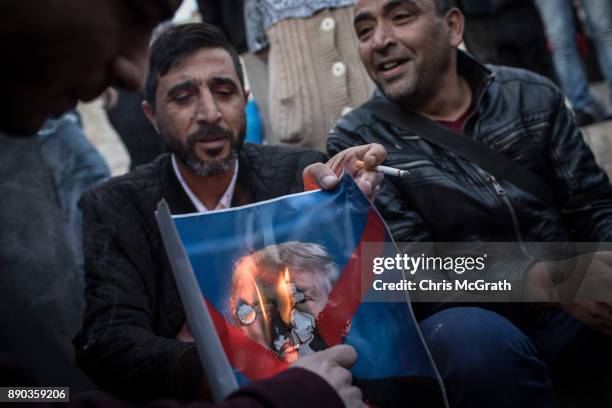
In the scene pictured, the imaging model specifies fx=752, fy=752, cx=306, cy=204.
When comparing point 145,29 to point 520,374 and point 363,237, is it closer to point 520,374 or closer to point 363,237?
point 363,237

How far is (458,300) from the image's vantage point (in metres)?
2.24

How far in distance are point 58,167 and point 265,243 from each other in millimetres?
2185

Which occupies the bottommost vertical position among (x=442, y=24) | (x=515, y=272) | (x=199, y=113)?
(x=515, y=272)

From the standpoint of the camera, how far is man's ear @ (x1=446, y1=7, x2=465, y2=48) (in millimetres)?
2869

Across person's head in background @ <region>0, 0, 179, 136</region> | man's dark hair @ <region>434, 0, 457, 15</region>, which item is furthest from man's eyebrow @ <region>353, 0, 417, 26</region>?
person's head in background @ <region>0, 0, 179, 136</region>

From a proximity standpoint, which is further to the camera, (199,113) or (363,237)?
(199,113)

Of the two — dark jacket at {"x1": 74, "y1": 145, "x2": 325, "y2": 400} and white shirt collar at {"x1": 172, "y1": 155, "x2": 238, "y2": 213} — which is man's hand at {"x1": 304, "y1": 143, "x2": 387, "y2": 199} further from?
white shirt collar at {"x1": 172, "y1": 155, "x2": 238, "y2": 213}

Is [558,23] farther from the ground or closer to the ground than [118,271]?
farther from the ground

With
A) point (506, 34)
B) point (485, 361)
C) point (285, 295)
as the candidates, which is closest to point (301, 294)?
point (285, 295)

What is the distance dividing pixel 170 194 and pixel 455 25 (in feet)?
4.15

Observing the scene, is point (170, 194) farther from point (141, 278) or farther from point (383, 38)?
point (383, 38)

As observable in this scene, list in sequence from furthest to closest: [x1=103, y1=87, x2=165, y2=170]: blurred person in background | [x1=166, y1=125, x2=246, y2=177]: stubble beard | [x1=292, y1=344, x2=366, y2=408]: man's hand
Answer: [x1=103, y1=87, x2=165, y2=170]: blurred person in background < [x1=166, y1=125, x2=246, y2=177]: stubble beard < [x1=292, y1=344, x2=366, y2=408]: man's hand

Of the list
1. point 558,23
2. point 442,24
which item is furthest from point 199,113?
point 558,23

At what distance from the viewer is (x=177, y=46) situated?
2887 millimetres
